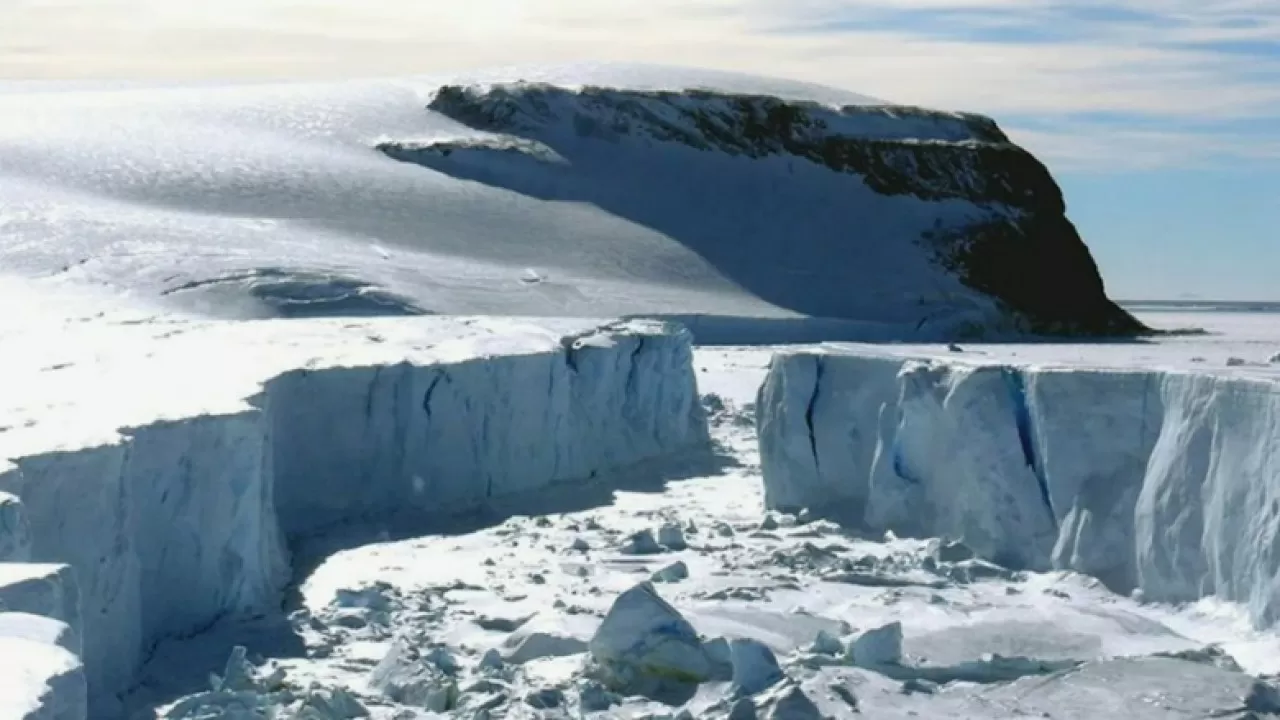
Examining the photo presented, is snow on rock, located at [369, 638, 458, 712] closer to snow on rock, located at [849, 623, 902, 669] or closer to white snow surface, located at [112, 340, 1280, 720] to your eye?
white snow surface, located at [112, 340, 1280, 720]

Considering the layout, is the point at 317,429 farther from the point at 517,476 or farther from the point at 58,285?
the point at 58,285

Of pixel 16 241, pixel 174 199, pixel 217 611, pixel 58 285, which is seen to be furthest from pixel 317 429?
pixel 174 199

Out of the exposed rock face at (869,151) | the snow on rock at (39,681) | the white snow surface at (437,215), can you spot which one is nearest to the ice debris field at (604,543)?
the snow on rock at (39,681)

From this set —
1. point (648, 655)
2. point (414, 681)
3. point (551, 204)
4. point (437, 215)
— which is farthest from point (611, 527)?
point (551, 204)

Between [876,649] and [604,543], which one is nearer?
[876,649]

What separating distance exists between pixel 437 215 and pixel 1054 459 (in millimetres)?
25627

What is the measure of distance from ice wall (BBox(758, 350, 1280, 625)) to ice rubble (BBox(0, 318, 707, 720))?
2.39 m

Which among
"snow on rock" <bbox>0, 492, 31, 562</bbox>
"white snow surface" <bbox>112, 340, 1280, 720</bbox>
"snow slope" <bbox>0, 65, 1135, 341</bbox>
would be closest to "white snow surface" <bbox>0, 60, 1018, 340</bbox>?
"snow slope" <bbox>0, 65, 1135, 341</bbox>

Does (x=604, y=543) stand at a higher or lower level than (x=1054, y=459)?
lower

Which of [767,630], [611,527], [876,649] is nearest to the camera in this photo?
[876,649]

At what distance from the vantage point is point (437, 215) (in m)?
34.6

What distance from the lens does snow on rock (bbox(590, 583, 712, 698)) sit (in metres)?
7.84

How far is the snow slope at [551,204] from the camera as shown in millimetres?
28344

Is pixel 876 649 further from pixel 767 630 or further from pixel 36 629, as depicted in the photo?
pixel 36 629
